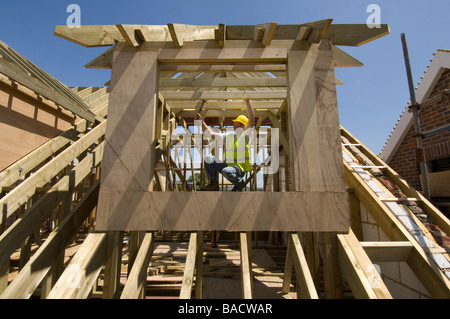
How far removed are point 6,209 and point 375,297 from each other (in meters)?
5.35

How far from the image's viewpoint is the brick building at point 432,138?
5529 mm

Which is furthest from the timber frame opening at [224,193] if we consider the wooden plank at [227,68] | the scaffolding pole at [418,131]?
the scaffolding pole at [418,131]

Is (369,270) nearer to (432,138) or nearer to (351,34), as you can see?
(351,34)

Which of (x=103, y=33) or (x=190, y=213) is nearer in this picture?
(x=190, y=213)

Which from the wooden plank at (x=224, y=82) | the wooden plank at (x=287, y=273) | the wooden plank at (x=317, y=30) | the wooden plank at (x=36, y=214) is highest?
the wooden plank at (x=224, y=82)

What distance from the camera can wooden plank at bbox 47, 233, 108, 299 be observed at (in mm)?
2425

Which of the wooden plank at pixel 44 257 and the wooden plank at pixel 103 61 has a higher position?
the wooden plank at pixel 103 61

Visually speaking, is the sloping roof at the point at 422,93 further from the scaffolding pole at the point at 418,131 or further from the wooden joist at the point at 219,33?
the wooden joist at the point at 219,33

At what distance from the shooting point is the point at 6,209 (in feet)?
12.6

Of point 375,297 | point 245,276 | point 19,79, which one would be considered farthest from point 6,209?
point 375,297

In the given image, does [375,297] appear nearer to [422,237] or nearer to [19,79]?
[422,237]

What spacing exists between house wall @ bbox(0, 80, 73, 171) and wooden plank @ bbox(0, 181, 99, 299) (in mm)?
3537

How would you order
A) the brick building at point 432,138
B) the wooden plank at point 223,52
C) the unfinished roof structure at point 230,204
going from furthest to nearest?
the brick building at point 432,138 < the wooden plank at point 223,52 < the unfinished roof structure at point 230,204

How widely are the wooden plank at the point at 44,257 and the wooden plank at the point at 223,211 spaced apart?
0.80m
